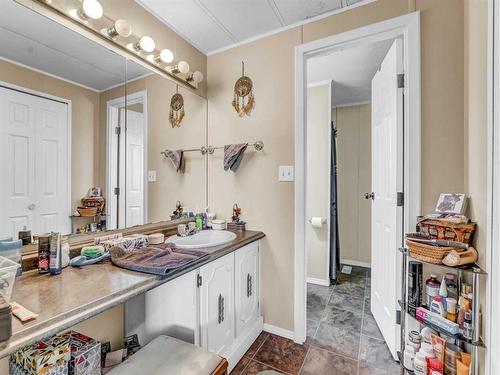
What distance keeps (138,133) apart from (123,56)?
1.57ft

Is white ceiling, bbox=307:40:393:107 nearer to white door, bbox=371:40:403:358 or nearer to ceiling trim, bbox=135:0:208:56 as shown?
white door, bbox=371:40:403:358

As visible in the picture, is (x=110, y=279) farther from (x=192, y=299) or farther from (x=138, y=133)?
(x=138, y=133)

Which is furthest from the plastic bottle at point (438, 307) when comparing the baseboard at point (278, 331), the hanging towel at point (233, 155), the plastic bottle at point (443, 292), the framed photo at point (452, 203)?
the hanging towel at point (233, 155)

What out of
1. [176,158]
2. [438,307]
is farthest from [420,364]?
[176,158]

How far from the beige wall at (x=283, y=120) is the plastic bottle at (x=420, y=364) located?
0.80 metres

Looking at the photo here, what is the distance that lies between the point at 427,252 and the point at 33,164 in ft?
6.30

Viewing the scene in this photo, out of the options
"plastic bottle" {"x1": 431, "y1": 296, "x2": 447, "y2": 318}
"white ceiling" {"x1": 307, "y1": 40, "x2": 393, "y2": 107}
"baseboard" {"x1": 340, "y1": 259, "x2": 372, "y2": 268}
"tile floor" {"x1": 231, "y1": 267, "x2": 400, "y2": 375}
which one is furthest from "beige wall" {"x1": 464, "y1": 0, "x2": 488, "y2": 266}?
"baseboard" {"x1": 340, "y1": 259, "x2": 372, "y2": 268}

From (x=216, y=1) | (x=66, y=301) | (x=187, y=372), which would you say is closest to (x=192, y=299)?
(x=187, y=372)

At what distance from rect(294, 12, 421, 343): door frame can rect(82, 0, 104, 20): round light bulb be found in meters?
1.26

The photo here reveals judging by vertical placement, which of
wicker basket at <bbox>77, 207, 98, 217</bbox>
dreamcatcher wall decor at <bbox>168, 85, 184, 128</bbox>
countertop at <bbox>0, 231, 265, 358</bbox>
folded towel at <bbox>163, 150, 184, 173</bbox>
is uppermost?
dreamcatcher wall decor at <bbox>168, 85, 184, 128</bbox>

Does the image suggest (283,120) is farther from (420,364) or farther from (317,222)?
(420,364)

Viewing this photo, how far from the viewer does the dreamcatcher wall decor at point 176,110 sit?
202 centimetres

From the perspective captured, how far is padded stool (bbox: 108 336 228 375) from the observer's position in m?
0.94

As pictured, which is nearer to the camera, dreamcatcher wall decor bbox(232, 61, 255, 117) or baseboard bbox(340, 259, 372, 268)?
dreamcatcher wall decor bbox(232, 61, 255, 117)
